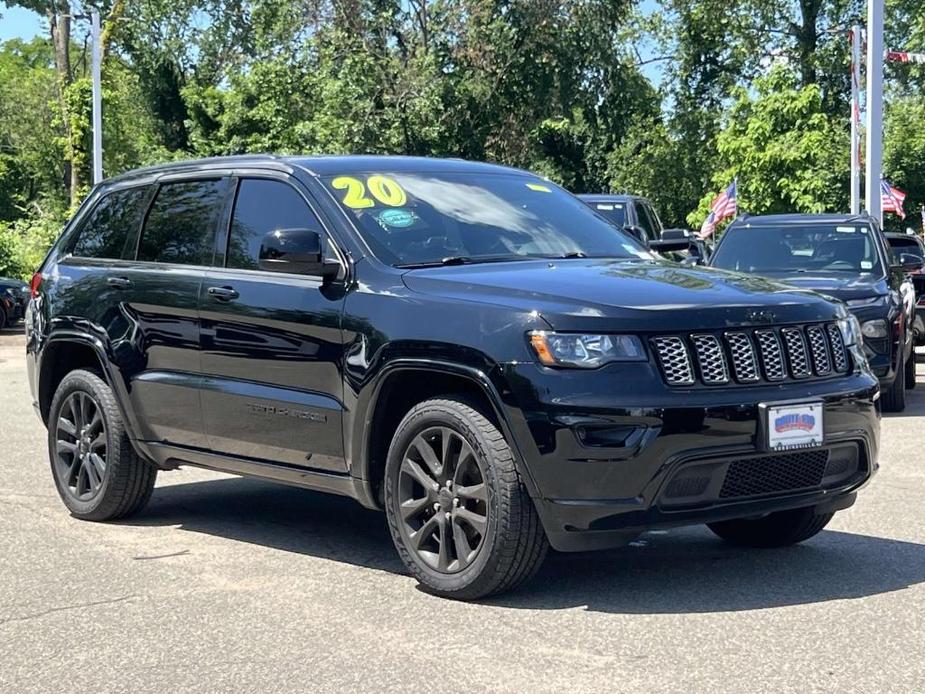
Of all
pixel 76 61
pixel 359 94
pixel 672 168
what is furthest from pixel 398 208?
pixel 76 61

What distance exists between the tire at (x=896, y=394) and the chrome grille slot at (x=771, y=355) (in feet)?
23.7

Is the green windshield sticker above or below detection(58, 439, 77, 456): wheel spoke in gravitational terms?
above

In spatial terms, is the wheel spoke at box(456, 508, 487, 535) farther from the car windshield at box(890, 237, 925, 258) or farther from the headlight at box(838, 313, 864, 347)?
the car windshield at box(890, 237, 925, 258)

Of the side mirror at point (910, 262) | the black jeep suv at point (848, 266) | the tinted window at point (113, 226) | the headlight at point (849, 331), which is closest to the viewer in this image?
the headlight at point (849, 331)

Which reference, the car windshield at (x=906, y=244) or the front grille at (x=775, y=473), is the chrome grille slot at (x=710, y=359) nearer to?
the front grille at (x=775, y=473)

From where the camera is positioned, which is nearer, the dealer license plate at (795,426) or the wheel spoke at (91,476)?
the dealer license plate at (795,426)

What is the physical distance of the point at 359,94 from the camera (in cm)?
3906

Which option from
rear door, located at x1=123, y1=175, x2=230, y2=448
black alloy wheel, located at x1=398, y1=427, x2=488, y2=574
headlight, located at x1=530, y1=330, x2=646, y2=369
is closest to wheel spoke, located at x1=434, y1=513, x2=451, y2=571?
black alloy wheel, located at x1=398, y1=427, x2=488, y2=574

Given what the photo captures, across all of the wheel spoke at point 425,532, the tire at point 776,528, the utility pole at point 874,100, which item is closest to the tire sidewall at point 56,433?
the wheel spoke at point 425,532

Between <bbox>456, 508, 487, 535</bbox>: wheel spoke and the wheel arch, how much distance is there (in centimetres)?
28

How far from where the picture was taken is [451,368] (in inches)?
218

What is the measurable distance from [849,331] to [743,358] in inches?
32.1

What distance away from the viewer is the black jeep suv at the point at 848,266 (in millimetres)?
12141

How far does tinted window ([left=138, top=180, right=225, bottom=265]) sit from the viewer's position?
7016mm
